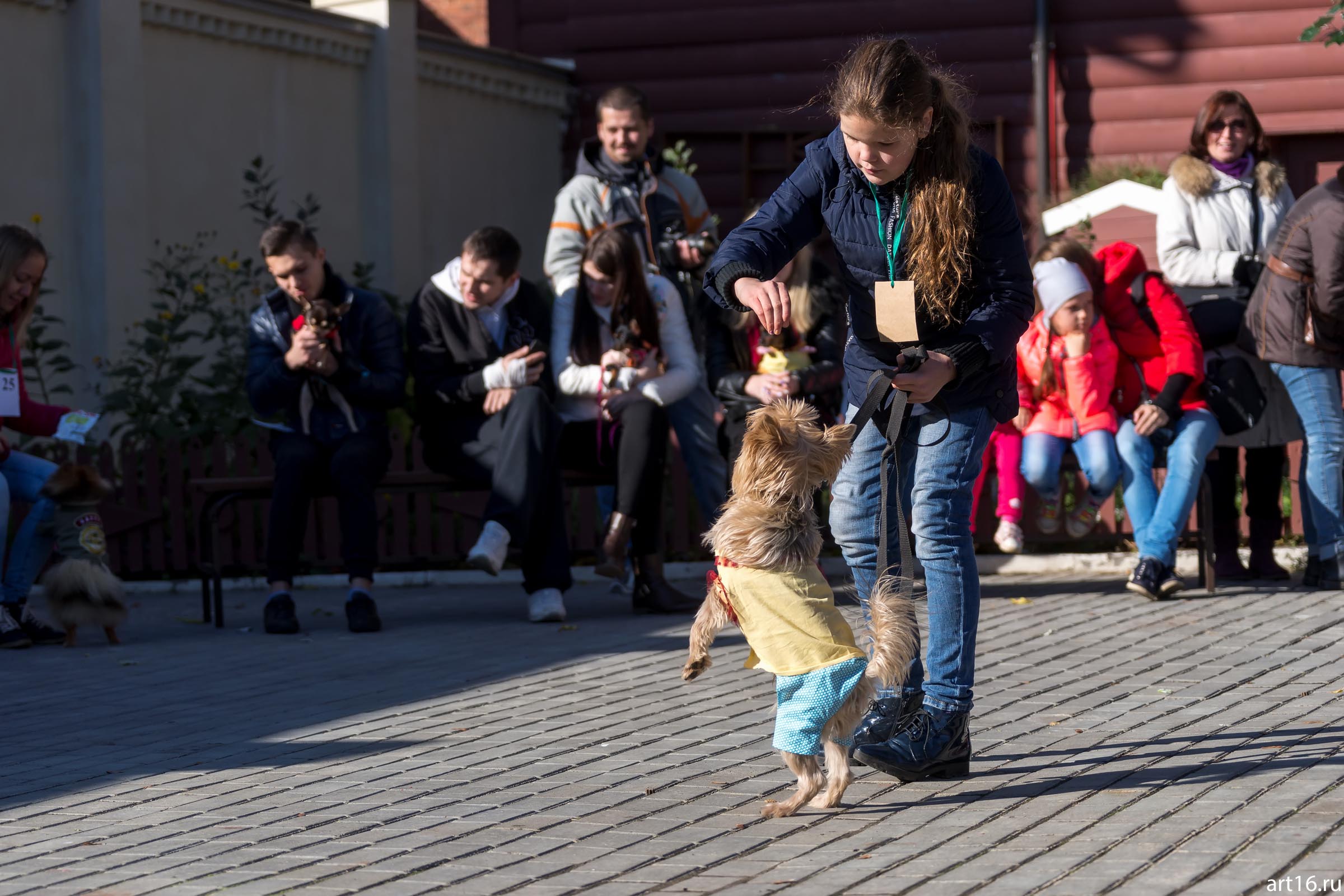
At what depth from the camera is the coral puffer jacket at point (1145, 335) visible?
8.11m

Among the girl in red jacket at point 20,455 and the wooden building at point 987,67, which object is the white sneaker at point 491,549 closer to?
the girl in red jacket at point 20,455

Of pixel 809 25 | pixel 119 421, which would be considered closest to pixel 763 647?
pixel 119 421

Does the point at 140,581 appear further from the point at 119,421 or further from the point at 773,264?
the point at 773,264

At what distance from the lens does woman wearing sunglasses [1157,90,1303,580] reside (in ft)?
28.0

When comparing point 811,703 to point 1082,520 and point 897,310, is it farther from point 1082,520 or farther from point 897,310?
point 1082,520

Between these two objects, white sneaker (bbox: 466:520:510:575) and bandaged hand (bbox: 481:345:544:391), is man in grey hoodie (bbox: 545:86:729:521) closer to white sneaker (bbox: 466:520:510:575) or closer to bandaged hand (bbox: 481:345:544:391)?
bandaged hand (bbox: 481:345:544:391)

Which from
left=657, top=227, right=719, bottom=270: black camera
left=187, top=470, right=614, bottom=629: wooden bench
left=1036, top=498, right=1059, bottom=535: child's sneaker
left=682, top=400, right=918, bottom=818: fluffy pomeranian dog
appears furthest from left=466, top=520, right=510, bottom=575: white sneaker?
left=682, top=400, right=918, bottom=818: fluffy pomeranian dog

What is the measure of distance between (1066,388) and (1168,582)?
1.03 metres

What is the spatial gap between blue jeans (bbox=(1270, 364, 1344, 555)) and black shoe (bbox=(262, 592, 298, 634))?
4793 mm

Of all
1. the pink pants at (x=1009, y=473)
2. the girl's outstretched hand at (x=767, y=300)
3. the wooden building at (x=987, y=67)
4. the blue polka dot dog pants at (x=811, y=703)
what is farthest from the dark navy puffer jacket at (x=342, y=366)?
the wooden building at (x=987, y=67)

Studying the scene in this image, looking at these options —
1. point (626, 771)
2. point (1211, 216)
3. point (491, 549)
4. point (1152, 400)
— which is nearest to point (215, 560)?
point (491, 549)

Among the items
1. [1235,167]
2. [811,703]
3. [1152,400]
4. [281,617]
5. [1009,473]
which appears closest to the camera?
[811,703]

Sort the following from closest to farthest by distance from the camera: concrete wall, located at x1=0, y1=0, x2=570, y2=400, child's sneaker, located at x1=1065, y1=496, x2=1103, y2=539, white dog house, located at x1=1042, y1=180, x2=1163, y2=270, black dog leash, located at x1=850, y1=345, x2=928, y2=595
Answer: black dog leash, located at x1=850, y1=345, x2=928, y2=595
child's sneaker, located at x1=1065, y1=496, x2=1103, y2=539
concrete wall, located at x1=0, y1=0, x2=570, y2=400
white dog house, located at x1=1042, y1=180, x2=1163, y2=270

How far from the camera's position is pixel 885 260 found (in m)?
4.56
